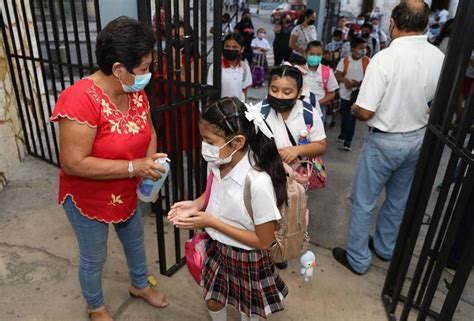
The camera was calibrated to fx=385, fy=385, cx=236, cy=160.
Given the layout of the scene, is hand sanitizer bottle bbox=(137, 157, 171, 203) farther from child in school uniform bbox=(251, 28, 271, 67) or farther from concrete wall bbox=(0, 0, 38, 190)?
child in school uniform bbox=(251, 28, 271, 67)

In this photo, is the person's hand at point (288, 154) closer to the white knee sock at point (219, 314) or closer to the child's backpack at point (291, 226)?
the child's backpack at point (291, 226)

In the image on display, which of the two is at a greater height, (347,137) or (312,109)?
(312,109)

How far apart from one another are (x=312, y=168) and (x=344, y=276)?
0.85m

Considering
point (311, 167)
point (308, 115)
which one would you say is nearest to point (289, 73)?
point (308, 115)

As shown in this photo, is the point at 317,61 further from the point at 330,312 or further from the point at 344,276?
the point at 330,312

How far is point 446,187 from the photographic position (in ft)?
6.04

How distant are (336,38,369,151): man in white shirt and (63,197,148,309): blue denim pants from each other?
353 centimetres

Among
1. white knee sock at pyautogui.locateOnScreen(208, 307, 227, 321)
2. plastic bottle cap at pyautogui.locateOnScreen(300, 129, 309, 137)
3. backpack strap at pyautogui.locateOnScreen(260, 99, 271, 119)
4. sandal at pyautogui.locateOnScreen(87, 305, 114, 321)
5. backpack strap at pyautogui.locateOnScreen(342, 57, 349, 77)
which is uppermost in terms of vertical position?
backpack strap at pyautogui.locateOnScreen(260, 99, 271, 119)

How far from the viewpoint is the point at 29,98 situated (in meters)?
4.44

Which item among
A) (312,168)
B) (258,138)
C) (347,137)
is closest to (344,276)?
(312,168)

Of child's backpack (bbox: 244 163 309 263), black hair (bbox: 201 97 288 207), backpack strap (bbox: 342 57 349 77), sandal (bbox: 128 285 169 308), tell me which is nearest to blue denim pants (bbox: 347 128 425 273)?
child's backpack (bbox: 244 163 309 263)

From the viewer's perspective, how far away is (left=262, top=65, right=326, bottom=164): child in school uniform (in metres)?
2.40

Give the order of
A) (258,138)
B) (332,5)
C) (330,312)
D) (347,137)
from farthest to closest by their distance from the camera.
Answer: (332,5), (347,137), (330,312), (258,138)

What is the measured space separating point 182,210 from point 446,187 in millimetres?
1256
